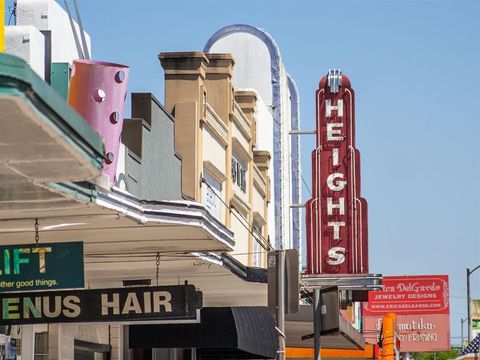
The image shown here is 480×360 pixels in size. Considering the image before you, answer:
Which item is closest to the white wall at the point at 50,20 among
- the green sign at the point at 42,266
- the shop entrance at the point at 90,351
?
the shop entrance at the point at 90,351

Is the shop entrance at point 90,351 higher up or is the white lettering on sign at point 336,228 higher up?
the white lettering on sign at point 336,228

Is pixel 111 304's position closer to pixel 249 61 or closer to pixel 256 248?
pixel 256 248

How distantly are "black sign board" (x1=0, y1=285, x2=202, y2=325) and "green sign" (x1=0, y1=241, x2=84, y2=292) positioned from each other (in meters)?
1.48

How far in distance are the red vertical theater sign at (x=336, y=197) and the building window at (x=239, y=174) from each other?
30.0ft

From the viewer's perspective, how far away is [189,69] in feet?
84.4

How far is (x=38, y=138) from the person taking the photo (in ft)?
26.6

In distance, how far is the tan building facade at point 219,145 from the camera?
25.2 meters

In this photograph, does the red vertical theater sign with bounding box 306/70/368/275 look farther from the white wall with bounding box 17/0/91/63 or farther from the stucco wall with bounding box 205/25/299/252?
the white wall with bounding box 17/0/91/63

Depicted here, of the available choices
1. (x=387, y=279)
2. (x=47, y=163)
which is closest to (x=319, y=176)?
(x=387, y=279)

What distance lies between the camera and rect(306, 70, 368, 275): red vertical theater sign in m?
41.2

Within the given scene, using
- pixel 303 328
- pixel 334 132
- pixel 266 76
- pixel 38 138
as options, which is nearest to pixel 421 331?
pixel 334 132

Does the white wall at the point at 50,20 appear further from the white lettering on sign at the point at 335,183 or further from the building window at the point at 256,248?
the white lettering on sign at the point at 335,183

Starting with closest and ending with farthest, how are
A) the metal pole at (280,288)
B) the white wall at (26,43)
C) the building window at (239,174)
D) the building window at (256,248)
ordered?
the white wall at (26,43), the metal pole at (280,288), the building window at (239,174), the building window at (256,248)

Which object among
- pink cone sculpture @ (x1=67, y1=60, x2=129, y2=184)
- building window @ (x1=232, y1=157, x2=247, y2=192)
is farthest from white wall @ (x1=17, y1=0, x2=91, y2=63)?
building window @ (x1=232, y1=157, x2=247, y2=192)
